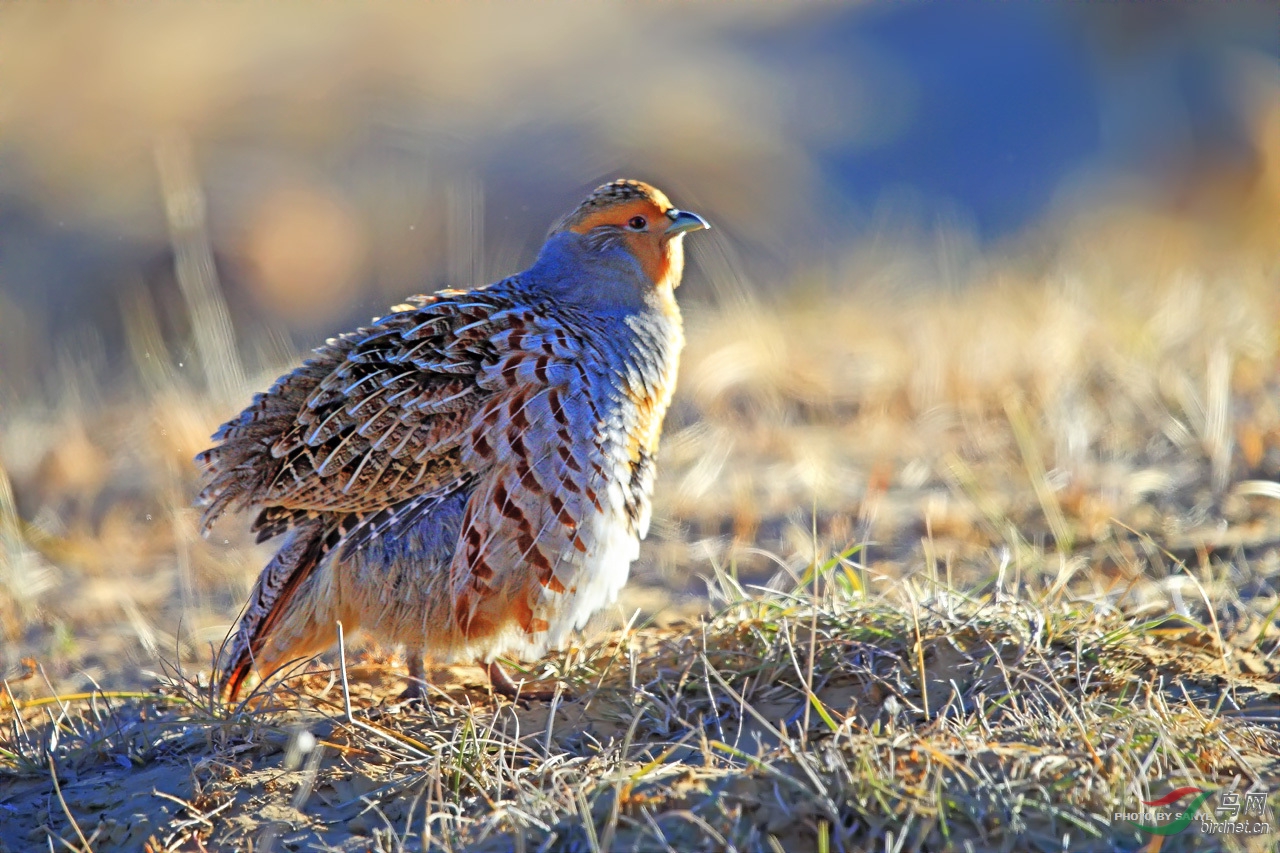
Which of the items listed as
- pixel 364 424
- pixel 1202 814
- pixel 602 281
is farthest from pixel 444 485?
pixel 1202 814

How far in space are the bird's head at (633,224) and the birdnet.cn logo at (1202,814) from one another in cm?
195

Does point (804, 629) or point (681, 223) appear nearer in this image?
point (804, 629)

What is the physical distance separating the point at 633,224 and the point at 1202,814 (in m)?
2.16

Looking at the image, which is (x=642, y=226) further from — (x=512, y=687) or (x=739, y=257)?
(x=739, y=257)

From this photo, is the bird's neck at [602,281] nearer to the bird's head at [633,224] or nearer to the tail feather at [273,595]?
the bird's head at [633,224]

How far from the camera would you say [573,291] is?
3.58 m

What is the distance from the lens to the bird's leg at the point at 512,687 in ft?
11.0

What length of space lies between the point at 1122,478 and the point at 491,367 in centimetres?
250

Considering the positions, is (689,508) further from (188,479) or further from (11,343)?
(11,343)

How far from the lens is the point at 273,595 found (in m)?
3.32

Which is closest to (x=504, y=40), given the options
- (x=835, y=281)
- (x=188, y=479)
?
(x=835, y=281)

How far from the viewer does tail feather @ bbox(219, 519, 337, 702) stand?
3.27 meters

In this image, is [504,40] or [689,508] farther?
[504,40]

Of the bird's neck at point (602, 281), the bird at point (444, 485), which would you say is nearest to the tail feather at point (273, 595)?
the bird at point (444, 485)
